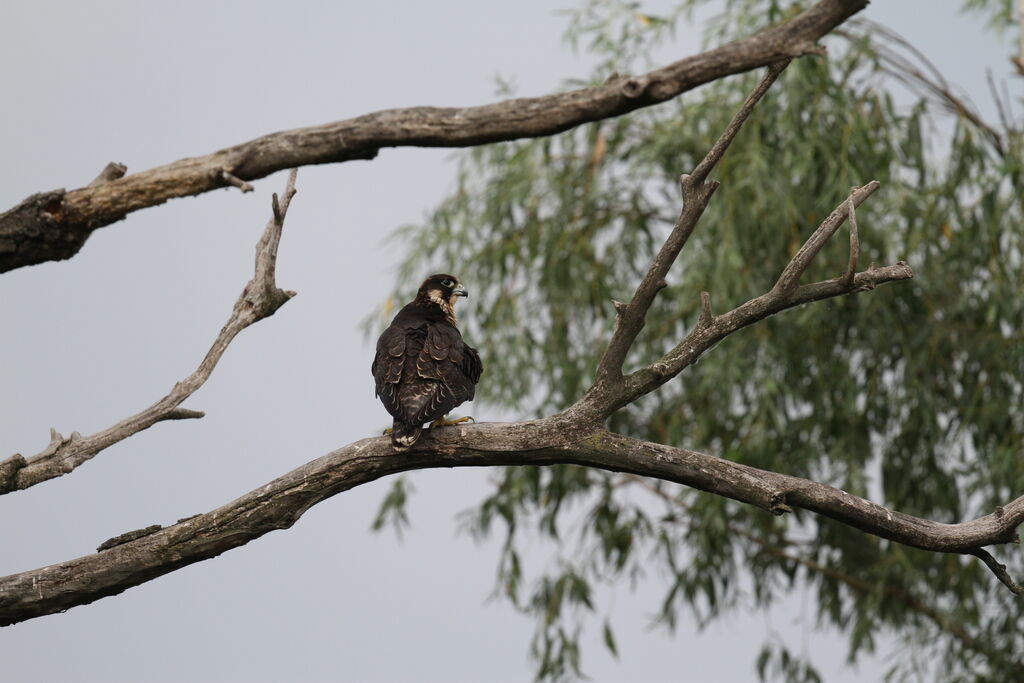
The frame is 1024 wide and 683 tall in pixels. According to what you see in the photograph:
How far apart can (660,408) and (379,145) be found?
221 inches

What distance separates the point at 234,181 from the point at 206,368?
1.05 metres

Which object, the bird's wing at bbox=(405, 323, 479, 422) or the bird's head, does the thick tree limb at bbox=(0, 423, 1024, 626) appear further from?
Answer: the bird's head

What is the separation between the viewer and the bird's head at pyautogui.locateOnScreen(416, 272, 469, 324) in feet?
17.2

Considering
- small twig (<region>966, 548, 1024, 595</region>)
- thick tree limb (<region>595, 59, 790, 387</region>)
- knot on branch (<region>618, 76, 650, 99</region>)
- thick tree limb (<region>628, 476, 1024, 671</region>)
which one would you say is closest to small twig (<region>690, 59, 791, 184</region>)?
thick tree limb (<region>595, 59, 790, 387</region>)

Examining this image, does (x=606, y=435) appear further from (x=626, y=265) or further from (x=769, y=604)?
(x=769, y=604)

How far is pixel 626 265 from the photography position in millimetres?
8586

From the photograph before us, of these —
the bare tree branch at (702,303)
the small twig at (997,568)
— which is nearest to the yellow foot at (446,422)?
the bare tree branch at (702,303)

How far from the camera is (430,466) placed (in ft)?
12.4

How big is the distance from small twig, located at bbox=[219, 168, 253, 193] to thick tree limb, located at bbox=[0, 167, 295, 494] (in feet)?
2.13

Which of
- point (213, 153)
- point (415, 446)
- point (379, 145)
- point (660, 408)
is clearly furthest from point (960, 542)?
point (660, 408)

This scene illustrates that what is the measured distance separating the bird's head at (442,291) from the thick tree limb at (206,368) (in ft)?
3.41

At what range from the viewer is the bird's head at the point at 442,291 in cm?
523

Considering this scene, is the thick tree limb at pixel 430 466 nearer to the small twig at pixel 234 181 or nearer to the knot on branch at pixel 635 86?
the small twig at pixel 234 181

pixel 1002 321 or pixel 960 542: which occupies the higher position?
pixel 1002 321
